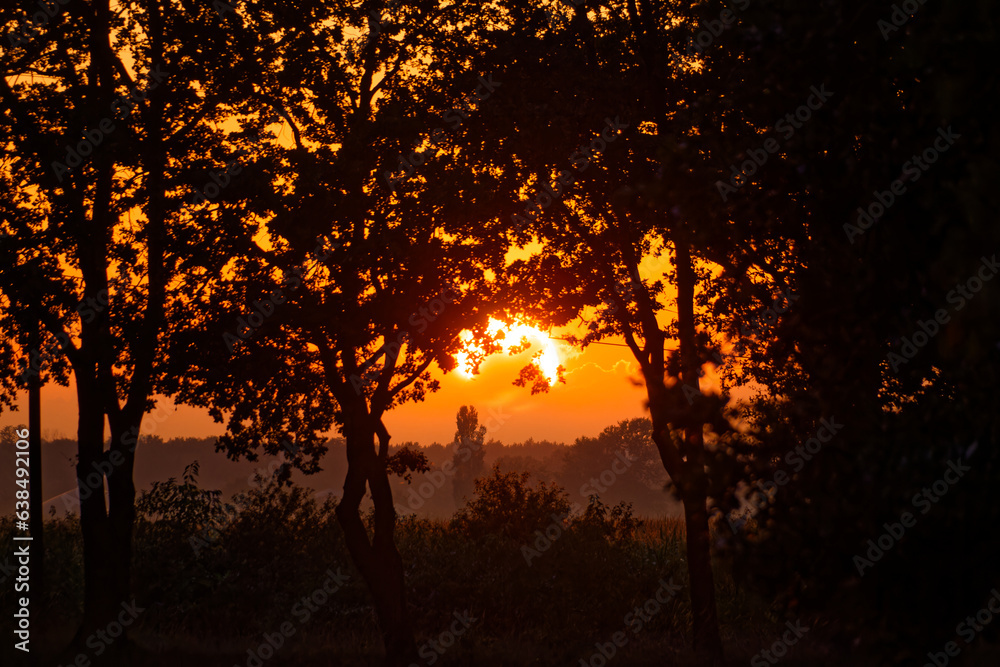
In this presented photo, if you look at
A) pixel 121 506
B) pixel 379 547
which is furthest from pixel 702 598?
pixel 121 506

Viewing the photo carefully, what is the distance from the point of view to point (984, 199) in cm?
461

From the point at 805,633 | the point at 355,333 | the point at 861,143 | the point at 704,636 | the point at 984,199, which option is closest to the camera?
the point at 984,199

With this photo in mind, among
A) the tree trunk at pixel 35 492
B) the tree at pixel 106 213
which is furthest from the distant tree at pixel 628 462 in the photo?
the tree at pixel 106 213

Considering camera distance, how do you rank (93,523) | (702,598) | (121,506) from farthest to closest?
(702,598)
(121,506)
(93,523)

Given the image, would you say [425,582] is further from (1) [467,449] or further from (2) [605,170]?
(1) [467,449]

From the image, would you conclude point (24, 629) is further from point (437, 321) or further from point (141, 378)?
point (437, 321)

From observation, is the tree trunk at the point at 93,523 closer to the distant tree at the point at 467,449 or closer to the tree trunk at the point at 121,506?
the tree trunk at the point at 121,506

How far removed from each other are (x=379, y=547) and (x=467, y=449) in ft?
269

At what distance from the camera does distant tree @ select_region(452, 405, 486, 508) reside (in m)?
89.9

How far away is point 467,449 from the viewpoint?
96938 mm

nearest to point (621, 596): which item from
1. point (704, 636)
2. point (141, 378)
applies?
point (704, 636)

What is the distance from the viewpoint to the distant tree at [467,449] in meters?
89.9

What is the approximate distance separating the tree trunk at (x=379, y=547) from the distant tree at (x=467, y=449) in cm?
4355

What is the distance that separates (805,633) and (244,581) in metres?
14.6
